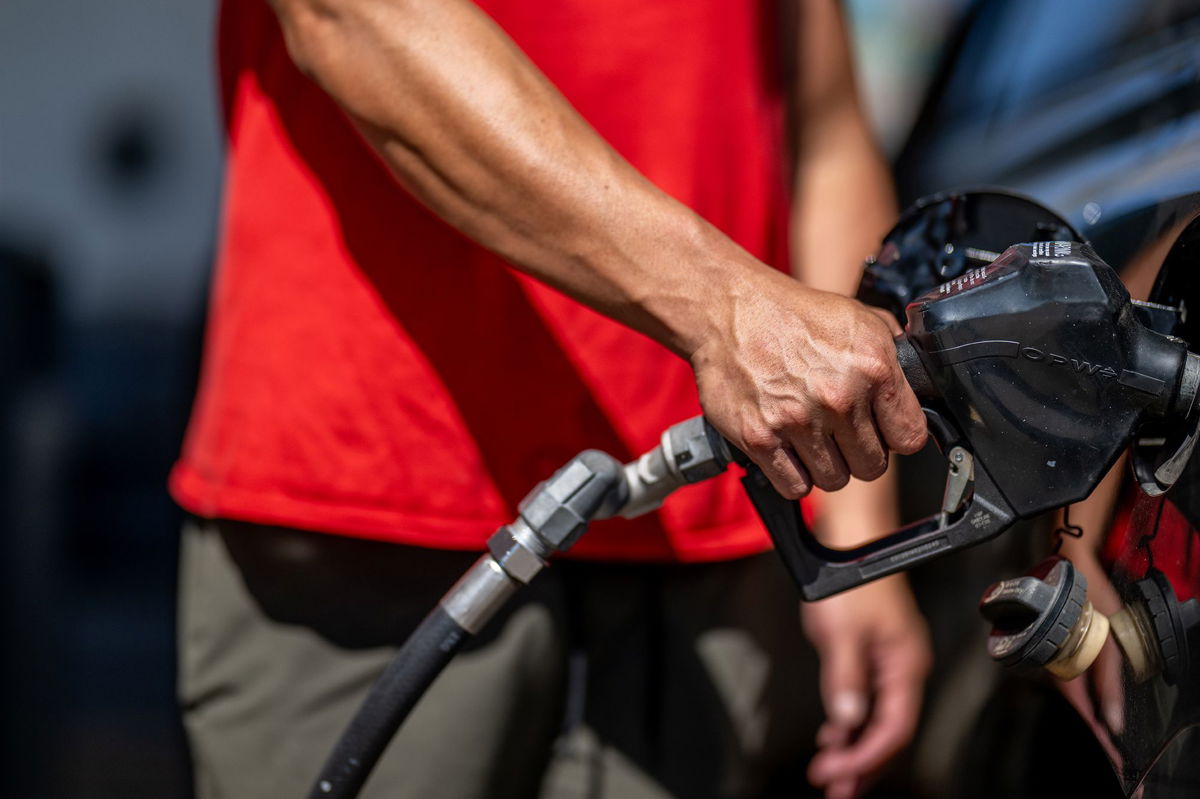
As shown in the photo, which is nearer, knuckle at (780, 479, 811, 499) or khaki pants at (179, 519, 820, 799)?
knuckle at (780, 479, 811, 499)

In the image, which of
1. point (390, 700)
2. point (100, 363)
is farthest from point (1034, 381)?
point (100, 363)

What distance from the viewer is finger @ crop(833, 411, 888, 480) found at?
930 millimetres

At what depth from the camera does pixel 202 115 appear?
2176 millimetres

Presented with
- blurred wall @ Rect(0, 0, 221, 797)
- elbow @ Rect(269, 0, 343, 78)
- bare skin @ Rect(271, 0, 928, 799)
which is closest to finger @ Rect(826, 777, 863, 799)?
bare skin @ Rect(271, 0, 928, 799)

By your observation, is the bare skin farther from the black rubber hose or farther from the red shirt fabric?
the black rubber hose

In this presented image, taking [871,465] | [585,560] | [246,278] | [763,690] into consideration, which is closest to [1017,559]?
[763,690]

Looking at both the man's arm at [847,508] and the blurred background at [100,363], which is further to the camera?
the blurred background at [100,363]

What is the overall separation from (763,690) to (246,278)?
77cm

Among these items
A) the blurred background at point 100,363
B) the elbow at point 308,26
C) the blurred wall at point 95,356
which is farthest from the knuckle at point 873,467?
the blurred wall at point 95,356

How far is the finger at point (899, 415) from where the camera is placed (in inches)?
35.9

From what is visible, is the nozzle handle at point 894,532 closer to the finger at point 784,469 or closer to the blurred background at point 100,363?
the finger at point 784,469

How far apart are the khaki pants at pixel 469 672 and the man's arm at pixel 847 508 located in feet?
0.38

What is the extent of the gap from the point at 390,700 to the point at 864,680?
67 cm

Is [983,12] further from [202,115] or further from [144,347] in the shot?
[144,347]
